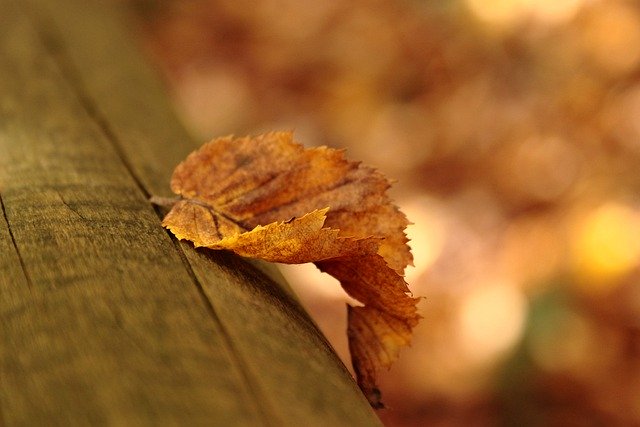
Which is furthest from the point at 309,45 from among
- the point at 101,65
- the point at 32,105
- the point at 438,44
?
the point at 32,105

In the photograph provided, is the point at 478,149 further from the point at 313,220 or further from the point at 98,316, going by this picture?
the point at 98,316

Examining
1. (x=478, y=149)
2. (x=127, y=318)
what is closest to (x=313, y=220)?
(x=127, y=318)

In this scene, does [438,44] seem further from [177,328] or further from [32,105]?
[177,328]

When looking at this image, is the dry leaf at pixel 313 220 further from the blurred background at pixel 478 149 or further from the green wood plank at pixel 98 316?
the blurred background at pixel 478 149

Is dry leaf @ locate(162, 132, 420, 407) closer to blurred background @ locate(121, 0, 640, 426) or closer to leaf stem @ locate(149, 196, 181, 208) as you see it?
leaf stem @ locate(149, 196, 181, 208)

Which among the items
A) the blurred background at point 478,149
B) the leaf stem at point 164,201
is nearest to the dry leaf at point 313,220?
the leaf stem at point 164,201
